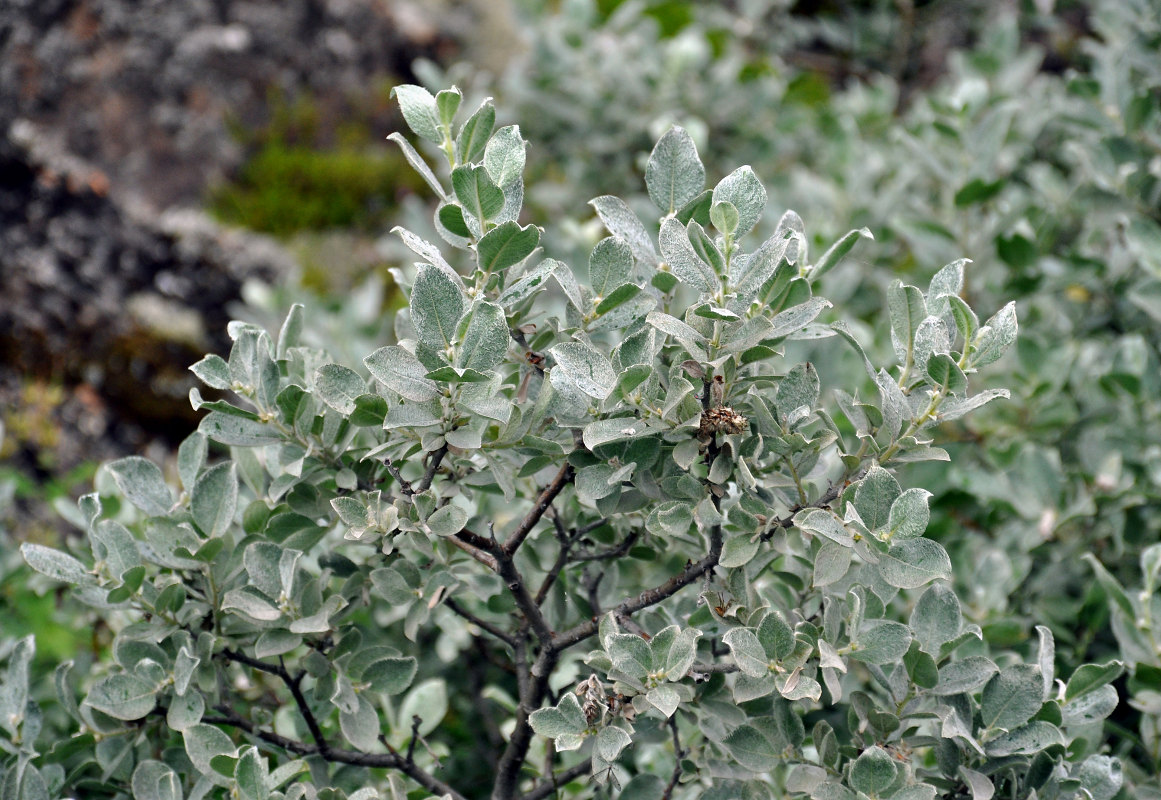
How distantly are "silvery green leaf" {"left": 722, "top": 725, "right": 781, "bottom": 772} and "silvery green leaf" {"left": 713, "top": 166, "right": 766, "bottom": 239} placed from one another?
529 mm

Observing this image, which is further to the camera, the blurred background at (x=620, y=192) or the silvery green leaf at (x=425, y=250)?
the blurred background at (x=620, y=192)

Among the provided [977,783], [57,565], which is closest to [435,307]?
[57,565]

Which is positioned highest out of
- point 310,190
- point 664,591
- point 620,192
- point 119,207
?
point 664,591

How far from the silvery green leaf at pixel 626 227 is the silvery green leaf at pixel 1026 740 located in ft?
2.09

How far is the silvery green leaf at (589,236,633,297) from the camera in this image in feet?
3.19

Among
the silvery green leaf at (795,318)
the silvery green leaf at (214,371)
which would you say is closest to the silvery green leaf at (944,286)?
the silvery green leaf at (795,318)

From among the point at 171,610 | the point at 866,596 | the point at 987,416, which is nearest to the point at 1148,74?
the point at 987,416

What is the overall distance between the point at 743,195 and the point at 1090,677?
0.67 meters

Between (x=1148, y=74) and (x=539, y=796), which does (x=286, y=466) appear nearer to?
(x=539, y=796)

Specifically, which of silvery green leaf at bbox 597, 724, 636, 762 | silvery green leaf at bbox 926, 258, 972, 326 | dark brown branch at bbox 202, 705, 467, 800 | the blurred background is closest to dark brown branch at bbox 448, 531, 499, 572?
silvery green leaf at bbox 597, 724, 636, 762

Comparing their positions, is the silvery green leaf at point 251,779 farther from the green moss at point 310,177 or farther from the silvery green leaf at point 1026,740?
the green moss at point 310,177

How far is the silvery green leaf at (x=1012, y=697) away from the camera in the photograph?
996mm

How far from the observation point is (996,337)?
3.04ft

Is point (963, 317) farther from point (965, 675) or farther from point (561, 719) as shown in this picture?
point (561, 719)
